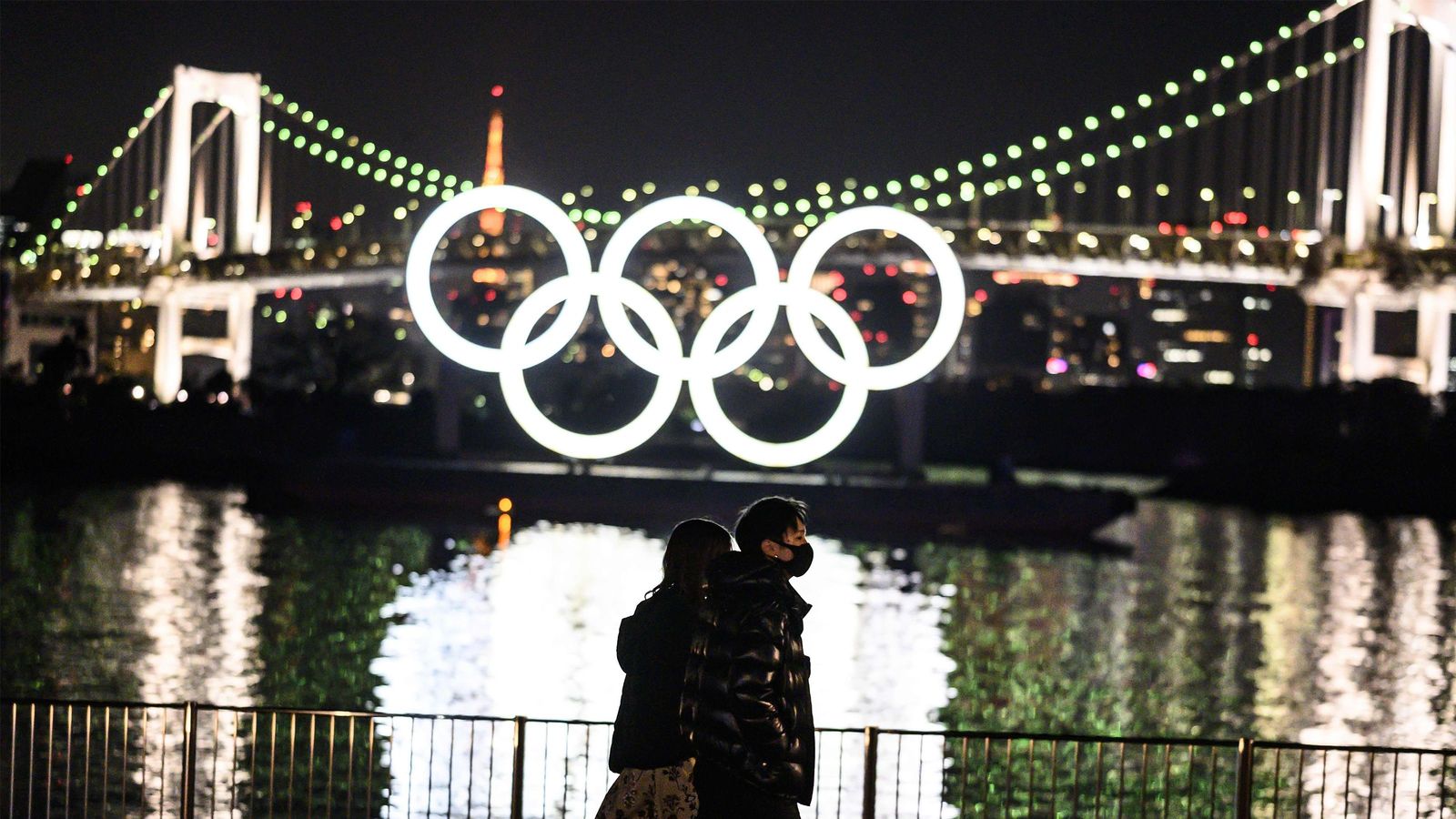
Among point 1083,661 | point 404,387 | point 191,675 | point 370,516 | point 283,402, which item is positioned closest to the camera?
point 191,675

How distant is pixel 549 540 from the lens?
1040 inches

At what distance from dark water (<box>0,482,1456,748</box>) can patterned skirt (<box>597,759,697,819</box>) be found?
6.00 metres

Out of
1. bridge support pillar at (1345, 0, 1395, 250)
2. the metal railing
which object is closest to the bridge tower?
bridge support pillar at (1345, 0, 1395, 250)

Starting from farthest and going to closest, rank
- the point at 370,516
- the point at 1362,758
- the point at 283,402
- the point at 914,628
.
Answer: the point at 283,402 → the point at 370,516 → the point at 914,628 → the point at 1362,758

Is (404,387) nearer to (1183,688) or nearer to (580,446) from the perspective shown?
(580,446)

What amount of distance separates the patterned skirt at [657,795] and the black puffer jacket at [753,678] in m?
0.23

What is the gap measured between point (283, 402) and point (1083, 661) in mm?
34566

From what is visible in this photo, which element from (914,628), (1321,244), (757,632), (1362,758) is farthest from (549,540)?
(1321,244)

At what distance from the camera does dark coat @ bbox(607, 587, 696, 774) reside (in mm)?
5715

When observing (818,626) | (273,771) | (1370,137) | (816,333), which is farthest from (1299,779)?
(1370,137)

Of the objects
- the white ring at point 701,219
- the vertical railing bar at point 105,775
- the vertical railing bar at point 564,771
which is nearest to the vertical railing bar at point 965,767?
the vertical railing bar at point 564,771

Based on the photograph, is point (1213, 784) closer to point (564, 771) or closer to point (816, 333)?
point (564, 771)

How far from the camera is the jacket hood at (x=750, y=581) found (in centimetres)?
552

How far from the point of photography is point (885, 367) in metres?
24.1
